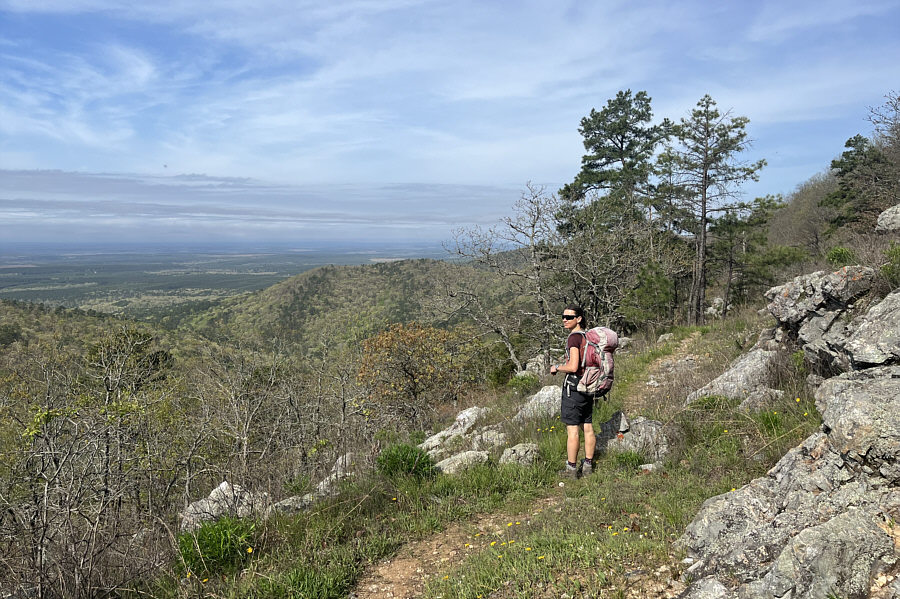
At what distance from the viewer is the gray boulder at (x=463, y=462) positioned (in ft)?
19.1

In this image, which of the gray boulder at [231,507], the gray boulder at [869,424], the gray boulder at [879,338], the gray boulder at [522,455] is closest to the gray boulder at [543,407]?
the gray boulder at [522,455]

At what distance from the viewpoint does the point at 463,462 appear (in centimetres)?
593

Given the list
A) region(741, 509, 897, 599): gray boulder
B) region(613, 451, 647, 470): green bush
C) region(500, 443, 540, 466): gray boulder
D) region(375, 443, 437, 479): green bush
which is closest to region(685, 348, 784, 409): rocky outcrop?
region(613, 451, 647, 470): green bush

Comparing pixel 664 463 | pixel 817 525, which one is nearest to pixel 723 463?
pixel 664 463

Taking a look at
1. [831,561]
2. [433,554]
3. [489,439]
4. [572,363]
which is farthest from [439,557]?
[489,439]

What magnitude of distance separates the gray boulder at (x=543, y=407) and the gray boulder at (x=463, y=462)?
1.64m

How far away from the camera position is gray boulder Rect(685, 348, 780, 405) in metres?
6.02

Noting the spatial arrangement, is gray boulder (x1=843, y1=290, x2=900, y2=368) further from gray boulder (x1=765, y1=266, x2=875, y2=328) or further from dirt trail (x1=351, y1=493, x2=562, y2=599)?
dirt trail (x1=351, y1=493, x2=562, y2=599)

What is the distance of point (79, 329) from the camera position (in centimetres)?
3981

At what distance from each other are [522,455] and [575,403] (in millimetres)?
1154

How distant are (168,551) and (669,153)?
66.9 ft

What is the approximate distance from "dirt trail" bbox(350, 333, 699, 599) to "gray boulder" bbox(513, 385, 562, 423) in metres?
2.41

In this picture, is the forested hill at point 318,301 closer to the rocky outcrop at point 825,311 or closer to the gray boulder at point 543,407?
the gray boulder at point 543,407

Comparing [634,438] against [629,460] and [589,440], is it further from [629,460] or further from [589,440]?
[589,440]
